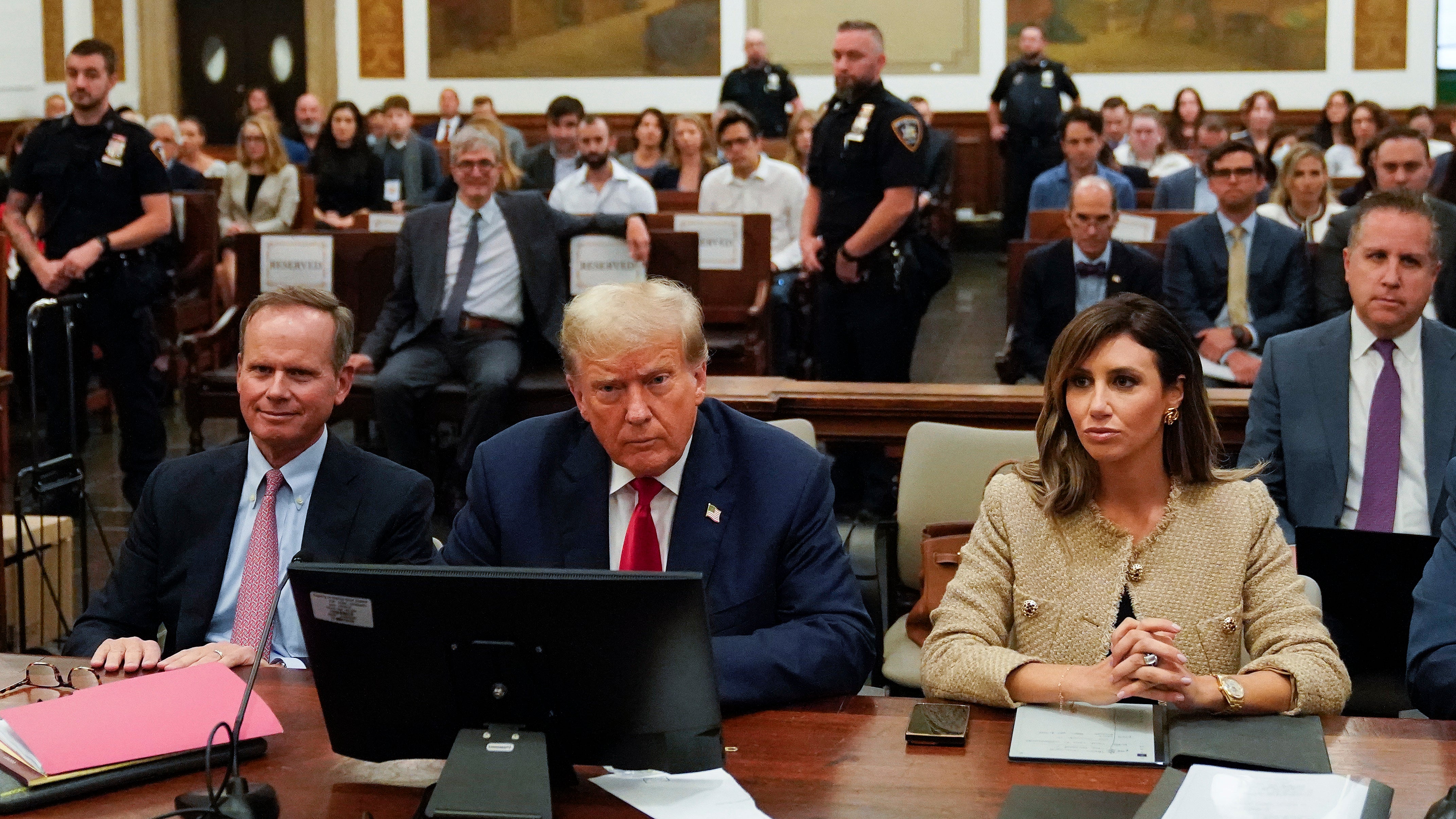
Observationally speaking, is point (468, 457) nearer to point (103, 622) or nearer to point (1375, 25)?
point (103, 622)

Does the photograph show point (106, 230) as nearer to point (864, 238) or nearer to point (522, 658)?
point (864, 238)

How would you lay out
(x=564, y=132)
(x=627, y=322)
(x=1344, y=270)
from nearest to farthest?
(x=627, y=322), (x=1344, y=270), (x=564, y=132)

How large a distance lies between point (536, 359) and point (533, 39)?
943 centimetres

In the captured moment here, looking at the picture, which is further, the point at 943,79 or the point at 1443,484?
the point at 943,79

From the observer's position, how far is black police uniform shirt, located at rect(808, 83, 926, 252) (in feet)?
17.9

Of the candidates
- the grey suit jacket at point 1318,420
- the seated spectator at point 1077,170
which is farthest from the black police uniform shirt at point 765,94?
the grey suit jacket at point 1318,420

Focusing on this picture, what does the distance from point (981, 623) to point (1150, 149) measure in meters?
9.33

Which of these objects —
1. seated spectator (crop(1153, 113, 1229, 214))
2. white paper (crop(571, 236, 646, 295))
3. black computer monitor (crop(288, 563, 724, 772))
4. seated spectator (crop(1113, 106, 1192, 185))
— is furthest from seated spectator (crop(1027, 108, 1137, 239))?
black computer monitor (crop(288, 563, 724, 772))

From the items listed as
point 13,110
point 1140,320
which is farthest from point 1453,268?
point 13,110

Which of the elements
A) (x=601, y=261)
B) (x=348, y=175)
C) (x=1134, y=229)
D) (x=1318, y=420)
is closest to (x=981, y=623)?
(x=1318, y=420)

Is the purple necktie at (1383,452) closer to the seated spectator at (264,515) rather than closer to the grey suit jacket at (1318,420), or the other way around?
the grey suit jacket at (1318,420)

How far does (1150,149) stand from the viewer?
11.0 metres

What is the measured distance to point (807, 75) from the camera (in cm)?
1402

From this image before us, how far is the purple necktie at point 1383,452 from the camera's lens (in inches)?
129
